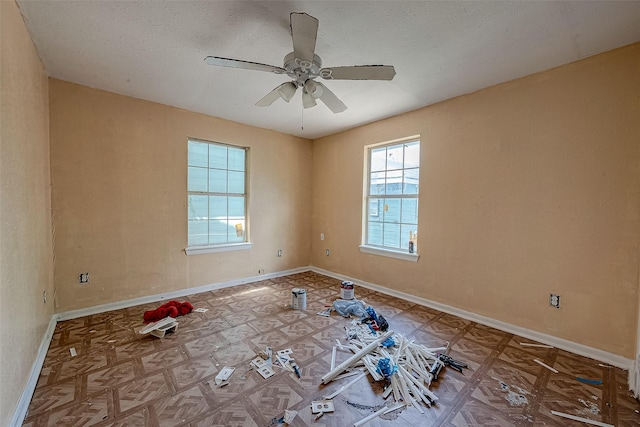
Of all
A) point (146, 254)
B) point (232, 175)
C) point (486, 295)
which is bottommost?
point (486, 295)

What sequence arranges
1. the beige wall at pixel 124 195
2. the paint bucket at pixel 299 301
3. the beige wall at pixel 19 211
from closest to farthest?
the beige wall at pixel 19 211
the beige wall at pixel 124 195
the paint bucket at pixel 299 301

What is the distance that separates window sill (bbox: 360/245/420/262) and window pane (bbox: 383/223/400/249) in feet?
0.45

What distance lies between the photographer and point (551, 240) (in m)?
2.59

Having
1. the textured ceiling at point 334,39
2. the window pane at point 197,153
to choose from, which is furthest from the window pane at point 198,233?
the textured ceiling at point 334,39

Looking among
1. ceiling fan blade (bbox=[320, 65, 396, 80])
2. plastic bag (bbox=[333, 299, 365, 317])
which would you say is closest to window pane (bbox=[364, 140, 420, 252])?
plastic bag (bbox=[333, 299, 365, 317])

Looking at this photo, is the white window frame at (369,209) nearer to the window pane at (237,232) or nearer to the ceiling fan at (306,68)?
the ceiling fan at (306,68)

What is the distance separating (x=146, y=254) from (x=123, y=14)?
2731mm

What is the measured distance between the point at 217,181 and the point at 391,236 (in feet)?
9.49

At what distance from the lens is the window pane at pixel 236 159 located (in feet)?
14.3

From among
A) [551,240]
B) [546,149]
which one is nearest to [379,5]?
[546,149]

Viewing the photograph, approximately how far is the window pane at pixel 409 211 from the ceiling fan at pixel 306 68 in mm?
1970

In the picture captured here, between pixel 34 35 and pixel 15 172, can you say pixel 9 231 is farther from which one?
pixel 34 35

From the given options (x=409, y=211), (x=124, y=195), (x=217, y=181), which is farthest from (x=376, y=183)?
(x=124, y=195)

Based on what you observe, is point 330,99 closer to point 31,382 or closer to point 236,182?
point 236,182
